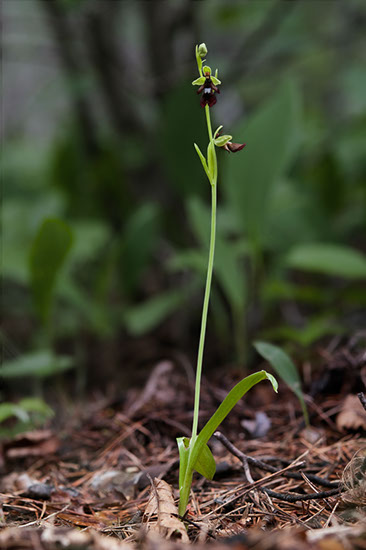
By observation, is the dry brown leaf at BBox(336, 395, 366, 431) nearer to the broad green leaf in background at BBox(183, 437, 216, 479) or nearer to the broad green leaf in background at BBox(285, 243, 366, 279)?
the broad green leaf in background at BBox(183, 437, 216, 479)

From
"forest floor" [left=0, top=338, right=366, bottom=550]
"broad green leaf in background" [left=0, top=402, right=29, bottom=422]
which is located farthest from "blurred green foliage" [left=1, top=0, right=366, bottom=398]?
"broad green leaf in background" [left=0, top=402, right=29, bottom=422]

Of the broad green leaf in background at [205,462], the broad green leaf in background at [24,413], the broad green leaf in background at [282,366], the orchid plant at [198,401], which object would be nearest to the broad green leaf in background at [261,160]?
the broad green leaf in background at [282,366]

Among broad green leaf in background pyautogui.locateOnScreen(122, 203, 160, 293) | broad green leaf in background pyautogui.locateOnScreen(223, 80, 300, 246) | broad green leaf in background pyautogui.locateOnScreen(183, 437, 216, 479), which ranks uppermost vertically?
broad green leaf in background pyautogui.locateOnScreen(223, 80, 300, 246)

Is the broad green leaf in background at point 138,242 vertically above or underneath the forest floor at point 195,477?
above

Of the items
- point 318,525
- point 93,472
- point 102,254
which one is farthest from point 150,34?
point 318,525

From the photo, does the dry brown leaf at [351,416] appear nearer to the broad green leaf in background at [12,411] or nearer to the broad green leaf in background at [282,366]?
the broad green leaf in background at [282,366]

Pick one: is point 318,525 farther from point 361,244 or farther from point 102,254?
point 361,244

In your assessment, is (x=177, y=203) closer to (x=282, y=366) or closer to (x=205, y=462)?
(x=282, y=366)
